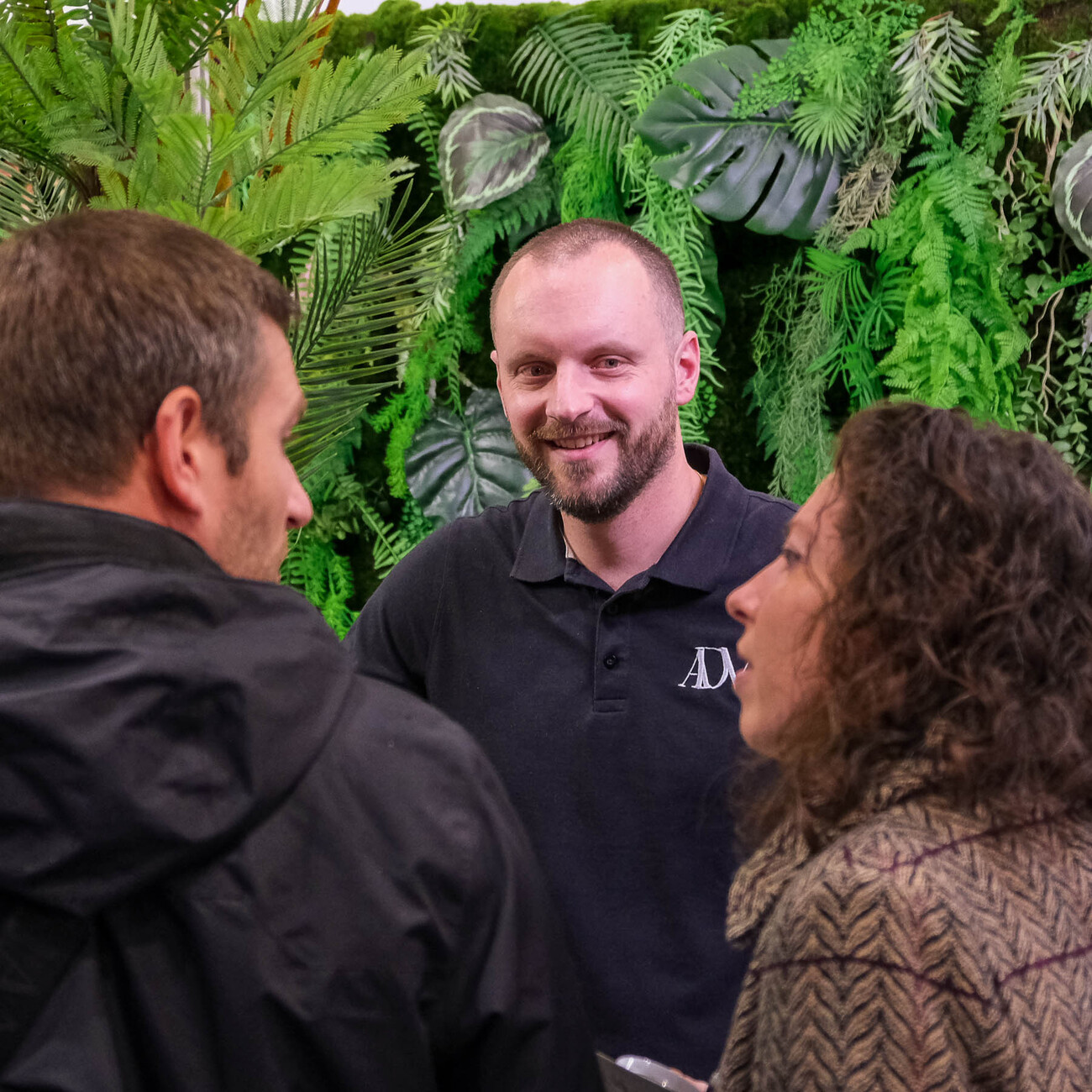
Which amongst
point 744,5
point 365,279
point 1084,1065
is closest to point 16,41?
point 365,279

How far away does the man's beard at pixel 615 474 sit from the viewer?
1.51m

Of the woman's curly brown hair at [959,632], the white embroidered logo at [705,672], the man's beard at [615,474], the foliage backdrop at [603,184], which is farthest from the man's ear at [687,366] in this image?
the woman's curly brown hair at [959,632]

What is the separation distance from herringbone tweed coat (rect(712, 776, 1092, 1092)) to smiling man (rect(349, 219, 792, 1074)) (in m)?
0.58

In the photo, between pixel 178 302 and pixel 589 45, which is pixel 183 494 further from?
pixel 589 45

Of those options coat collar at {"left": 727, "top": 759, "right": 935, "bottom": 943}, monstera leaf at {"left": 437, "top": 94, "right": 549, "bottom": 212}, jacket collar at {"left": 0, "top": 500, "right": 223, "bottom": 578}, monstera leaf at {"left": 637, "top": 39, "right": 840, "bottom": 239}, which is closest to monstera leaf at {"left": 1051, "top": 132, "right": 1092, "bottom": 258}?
monstera leaf at {"left": 637, "top": 39, "right": 840, "bottom": 239}

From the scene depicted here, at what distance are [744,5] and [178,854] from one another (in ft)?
7.35

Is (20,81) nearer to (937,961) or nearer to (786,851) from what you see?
(786,851)

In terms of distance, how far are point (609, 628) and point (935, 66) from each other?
1399 millimetres

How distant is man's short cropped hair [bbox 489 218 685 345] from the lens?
1.59 m

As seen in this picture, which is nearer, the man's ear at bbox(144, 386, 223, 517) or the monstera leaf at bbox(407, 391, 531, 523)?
the man's ear at bbox(144, 386, 223, 517)

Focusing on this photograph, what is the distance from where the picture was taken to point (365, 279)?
6.48 ft

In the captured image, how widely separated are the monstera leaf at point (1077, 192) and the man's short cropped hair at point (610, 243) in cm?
Answer: 88

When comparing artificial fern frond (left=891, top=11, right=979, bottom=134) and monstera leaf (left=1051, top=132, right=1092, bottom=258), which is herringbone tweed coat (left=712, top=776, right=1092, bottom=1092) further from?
artificial fern frond (left=891, top=11, right=979, bottom=134)

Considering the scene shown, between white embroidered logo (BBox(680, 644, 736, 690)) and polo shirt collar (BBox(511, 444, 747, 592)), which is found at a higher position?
polo shirt collar (BBox(511, 444, 747, 592))
